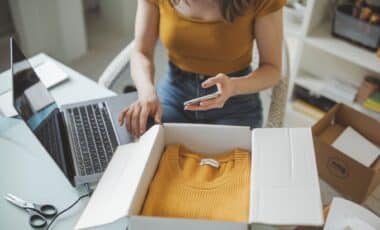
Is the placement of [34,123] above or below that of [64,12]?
above

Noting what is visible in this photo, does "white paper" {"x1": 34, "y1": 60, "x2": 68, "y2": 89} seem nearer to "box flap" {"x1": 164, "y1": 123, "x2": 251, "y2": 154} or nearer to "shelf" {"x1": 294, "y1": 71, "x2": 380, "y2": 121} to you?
"box flap" {"x1": 164, "y1": 123, "x2": 251, "y2": 154}

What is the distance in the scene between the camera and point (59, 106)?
1.20 m

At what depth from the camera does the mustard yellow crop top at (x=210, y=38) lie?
1.24m

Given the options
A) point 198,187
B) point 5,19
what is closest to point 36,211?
point 198,187

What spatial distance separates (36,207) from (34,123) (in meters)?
0.18

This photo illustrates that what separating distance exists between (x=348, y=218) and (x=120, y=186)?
0.74 metres

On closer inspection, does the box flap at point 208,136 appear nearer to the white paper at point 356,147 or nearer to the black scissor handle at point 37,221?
the black scissor handle at point 37,221

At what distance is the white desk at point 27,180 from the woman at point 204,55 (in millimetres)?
210

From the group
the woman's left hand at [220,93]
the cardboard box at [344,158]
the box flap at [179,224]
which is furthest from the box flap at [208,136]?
the cardboard box at [344,158]

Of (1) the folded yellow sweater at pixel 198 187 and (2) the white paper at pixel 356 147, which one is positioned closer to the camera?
(1) the folded yellow sweater at pixel 198 187

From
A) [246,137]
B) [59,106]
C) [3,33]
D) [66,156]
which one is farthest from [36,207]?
[3,33]

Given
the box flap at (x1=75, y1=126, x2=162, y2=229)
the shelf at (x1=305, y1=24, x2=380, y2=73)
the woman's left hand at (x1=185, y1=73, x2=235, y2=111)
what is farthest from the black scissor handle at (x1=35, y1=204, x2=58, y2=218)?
the shelf at (x1=305, y1=24, x2=380, y2=73)

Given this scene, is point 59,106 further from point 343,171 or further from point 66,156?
point 343,171

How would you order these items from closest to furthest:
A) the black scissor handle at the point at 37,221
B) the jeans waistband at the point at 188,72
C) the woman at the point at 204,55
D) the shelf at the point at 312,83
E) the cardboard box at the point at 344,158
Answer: the black scissor handle at the point at 37,221, the woman at the point at 204,55, the jeans waistband at the point at 188,72, the cardboard box at the point at 344,158, the shelf at the point at 312,83
